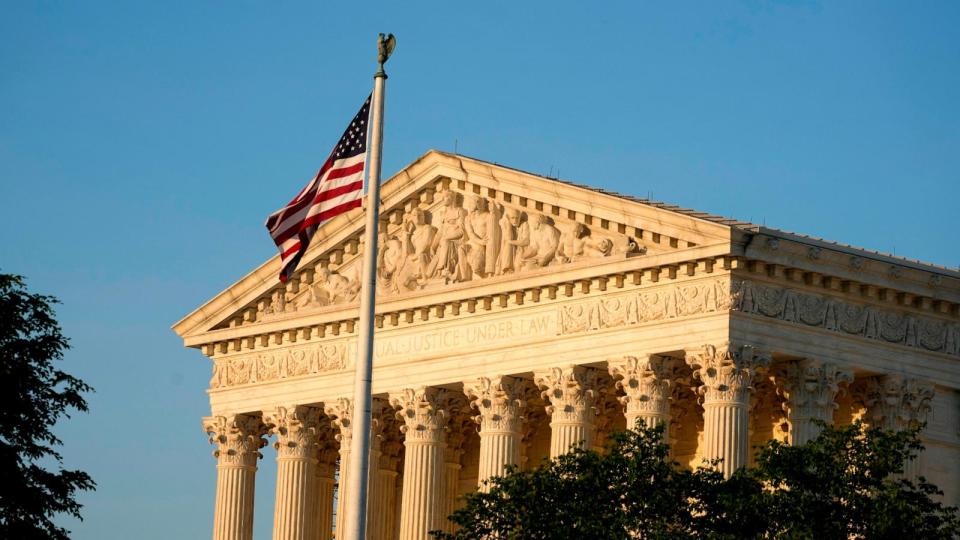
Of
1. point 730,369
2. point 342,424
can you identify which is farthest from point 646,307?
point 342,424

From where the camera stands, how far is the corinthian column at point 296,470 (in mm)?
92875

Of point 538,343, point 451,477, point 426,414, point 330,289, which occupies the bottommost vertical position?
point 451,477

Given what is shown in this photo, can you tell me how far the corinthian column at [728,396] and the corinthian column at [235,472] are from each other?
77.7ft

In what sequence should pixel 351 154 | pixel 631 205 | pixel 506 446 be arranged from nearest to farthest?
pixel 351 154 → pixel 631 205 → pixel 506 446

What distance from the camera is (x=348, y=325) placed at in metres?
91.0

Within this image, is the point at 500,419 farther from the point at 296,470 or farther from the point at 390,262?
the point at 296,470

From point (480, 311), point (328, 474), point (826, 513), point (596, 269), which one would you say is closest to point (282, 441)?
point (328, 474)

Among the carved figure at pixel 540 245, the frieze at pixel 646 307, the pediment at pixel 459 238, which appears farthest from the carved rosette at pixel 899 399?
the carved figure at pixel 540 245

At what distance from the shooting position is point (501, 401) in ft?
279

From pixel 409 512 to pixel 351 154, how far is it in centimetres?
2770

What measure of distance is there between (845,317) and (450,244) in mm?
14887

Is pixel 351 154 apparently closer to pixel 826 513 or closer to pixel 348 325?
pixel 826 513

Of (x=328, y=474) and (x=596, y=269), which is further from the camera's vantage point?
(x=328, y=474)

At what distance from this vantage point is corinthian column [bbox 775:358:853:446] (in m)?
78.4
